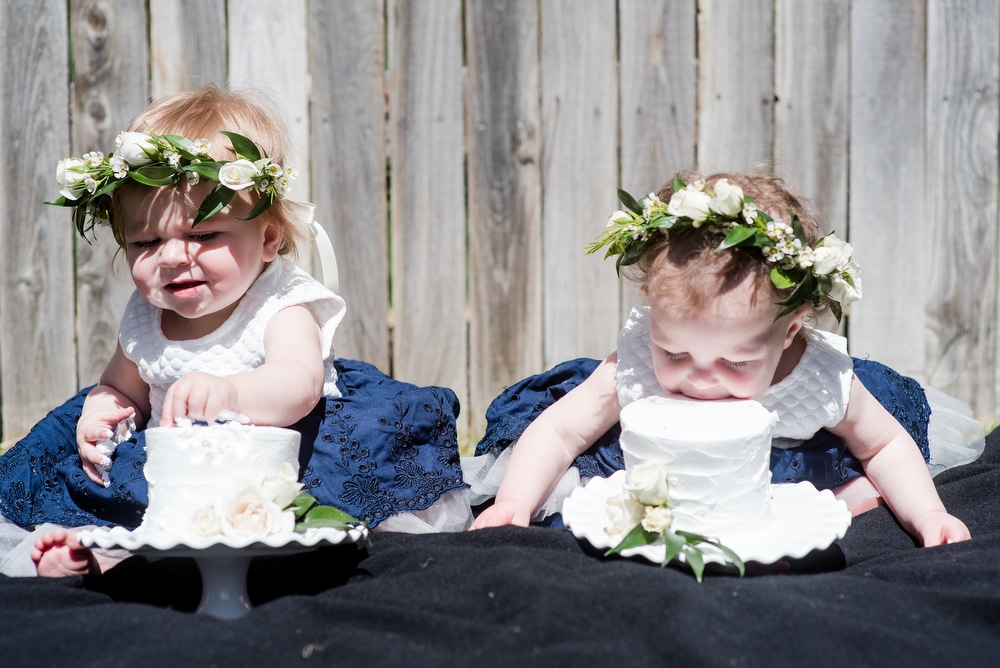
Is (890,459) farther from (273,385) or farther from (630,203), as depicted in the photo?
(273,385)

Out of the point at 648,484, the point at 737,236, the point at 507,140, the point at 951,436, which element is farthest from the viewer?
the point at 507,140

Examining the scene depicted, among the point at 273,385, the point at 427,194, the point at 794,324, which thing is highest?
the point at 427,194

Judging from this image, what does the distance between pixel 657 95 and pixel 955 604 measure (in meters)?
2.25

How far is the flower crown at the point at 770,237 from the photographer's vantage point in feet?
6.45

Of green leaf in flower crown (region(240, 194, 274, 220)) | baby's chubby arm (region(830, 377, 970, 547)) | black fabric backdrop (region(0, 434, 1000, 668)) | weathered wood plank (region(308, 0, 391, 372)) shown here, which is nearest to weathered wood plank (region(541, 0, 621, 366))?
weathered wood plank (region(308, 0, 391, 372))

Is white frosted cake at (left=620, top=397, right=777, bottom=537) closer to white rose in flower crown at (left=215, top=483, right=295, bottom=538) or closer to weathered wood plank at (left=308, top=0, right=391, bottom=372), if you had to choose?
white rose in flower crown at (left=215, top=483, right=295, bottom=538)

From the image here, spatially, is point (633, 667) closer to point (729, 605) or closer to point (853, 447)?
point (729, 605)

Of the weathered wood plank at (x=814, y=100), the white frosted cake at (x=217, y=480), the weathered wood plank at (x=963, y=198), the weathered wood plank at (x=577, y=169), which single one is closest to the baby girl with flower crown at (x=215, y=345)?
the white frosted cake at (x=217, y=480)

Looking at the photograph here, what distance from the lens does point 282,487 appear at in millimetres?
1660

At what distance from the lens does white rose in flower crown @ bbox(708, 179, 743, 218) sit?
195cm

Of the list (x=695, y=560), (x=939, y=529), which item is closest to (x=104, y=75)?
(x=695, y=560)

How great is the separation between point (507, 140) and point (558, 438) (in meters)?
1.48

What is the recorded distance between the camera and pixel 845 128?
3434 mm

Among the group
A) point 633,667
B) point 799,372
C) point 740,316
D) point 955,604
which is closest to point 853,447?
point 799,372
